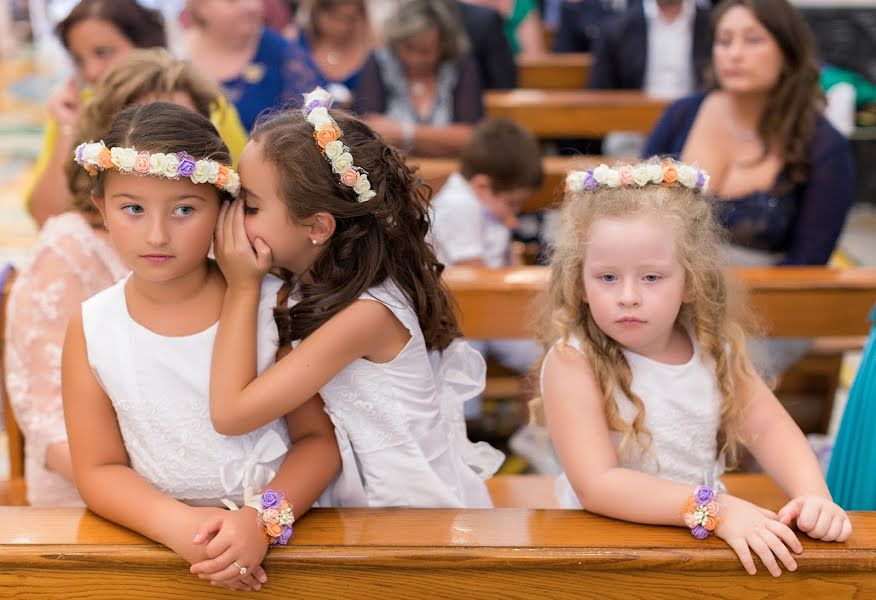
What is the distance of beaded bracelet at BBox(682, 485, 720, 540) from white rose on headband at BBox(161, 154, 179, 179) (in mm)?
998

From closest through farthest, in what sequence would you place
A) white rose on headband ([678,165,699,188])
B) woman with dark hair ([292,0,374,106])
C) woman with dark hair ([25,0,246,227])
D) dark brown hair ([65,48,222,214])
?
1. white rose on headband ([678,165,699,188])
2. dark brown hair ([65,48,222,214])
3. woman with dark hair ([25,0,246,227])
4. woman with dark hair ([292,0,374,106])

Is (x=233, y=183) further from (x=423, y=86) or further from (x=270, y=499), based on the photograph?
(x=423, y=86)

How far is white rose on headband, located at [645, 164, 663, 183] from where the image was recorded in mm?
1886

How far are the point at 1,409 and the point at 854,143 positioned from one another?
509 centimetres

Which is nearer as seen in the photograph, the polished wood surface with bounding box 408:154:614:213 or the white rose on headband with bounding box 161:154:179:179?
the white rose on headband with bounding box 161:154:179:179

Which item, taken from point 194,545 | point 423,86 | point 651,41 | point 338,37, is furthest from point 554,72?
point 194,545

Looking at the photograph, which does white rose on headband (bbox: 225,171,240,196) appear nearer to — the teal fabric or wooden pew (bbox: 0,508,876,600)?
wooden pew (bbox: 0,508,876,600)

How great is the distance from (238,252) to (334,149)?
0.24 meters

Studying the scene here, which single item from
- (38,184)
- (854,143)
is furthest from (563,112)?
(38,184)

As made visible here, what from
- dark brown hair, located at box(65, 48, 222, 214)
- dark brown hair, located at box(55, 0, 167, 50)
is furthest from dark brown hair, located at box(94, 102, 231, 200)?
dark brown hair, located at box(55, 0, 167, 50)

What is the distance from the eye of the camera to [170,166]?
1.65m

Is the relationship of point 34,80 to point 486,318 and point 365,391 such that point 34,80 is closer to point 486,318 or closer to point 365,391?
point 486,318

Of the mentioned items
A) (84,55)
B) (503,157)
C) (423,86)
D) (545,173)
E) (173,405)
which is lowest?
(173,405)

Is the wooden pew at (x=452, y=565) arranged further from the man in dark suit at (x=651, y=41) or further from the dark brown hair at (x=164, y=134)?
the man in dark suit at (x=651, y=41)
